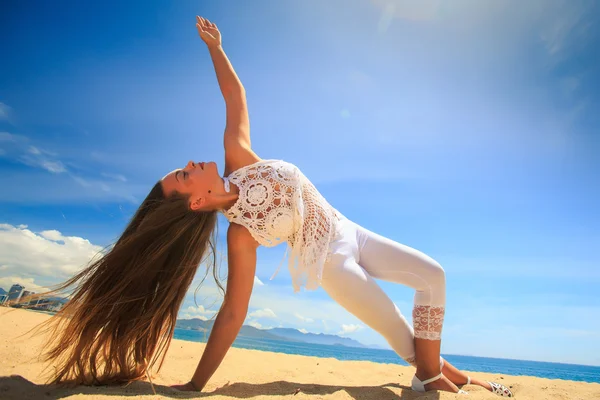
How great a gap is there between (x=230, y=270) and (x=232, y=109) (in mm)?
1339

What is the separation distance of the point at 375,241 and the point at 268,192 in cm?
100

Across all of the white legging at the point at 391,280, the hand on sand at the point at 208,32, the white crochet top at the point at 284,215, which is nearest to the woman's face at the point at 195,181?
the white crochet top at the point at 284,215

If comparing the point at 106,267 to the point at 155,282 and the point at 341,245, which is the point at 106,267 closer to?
the point at 155,282

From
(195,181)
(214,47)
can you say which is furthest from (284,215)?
(214,47)

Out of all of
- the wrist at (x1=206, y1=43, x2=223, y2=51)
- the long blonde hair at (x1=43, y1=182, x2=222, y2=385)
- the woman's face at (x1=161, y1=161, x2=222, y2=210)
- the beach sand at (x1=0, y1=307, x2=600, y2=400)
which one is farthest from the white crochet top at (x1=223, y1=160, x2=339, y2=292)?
the wrist at (x1=206, y1=43, x2=223, y2=51)

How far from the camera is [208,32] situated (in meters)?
3.50

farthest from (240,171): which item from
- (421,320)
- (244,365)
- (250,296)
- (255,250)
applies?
(244,365)

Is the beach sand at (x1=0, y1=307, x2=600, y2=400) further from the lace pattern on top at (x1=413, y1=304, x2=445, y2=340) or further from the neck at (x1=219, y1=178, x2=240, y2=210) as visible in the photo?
the neck at (x1=219, y1=178, x2=240, y2=210)

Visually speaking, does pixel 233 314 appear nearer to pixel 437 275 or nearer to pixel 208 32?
pixel 437 275

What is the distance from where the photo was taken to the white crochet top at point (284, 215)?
2.65 metres

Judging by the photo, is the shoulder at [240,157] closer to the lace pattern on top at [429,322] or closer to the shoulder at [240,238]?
→ the shoulder at [240,238]

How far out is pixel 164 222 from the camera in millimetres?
2689

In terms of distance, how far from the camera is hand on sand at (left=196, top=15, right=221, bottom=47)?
11.3ft

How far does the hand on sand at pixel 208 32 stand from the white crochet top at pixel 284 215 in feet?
4.77
